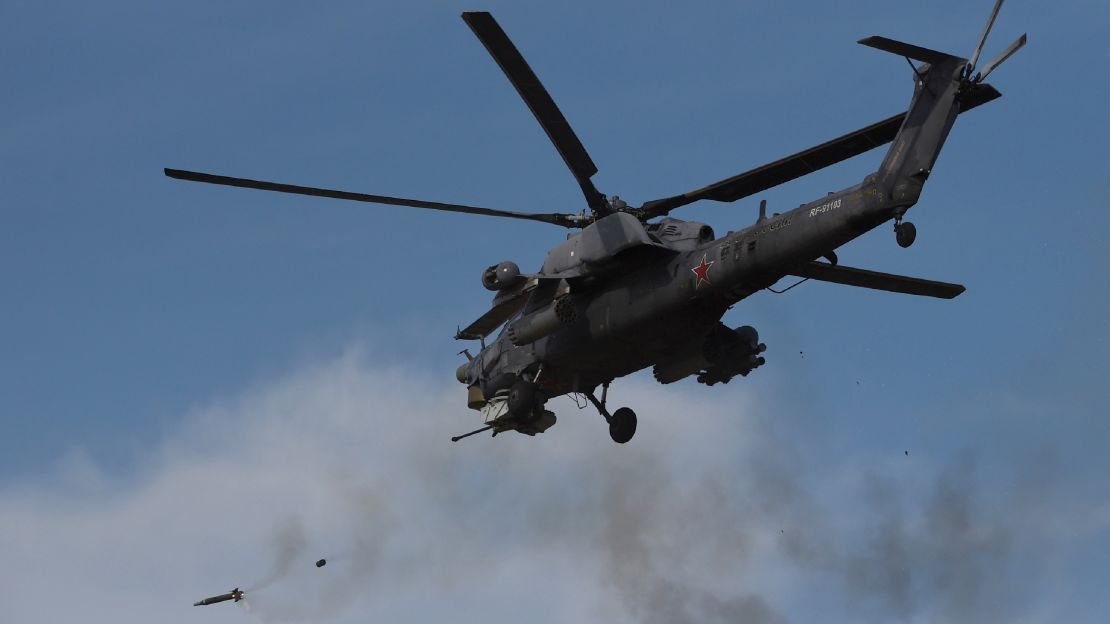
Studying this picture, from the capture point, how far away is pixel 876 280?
42844 mm

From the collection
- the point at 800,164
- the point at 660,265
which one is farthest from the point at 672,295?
the point at 800,164

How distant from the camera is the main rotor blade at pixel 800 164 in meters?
36.8

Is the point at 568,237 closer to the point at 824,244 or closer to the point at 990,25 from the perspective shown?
the point at 824,244

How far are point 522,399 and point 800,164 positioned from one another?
8825mm

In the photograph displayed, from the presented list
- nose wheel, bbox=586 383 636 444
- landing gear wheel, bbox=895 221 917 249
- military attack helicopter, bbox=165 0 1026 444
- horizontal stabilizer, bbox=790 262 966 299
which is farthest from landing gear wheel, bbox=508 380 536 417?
landing gear wheel, bbox=895 221 917 249

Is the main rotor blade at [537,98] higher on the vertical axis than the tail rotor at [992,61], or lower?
higher

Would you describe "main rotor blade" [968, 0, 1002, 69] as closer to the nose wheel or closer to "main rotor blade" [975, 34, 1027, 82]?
"main rotor blade" [975, 34, 1027, 82]

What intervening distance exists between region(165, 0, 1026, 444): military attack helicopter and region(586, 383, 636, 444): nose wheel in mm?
40

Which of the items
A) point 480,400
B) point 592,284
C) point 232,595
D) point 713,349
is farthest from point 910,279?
point 232,595

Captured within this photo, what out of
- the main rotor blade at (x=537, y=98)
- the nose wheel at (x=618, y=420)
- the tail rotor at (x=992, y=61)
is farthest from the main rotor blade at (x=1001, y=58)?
the nose wheel at (x=618, y=420)

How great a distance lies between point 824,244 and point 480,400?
11.2 meters

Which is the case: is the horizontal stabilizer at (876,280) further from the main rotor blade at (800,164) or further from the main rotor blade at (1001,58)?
the main rotor blade at (1001,58)

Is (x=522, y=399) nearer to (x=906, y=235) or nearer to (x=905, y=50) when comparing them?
(x=906, y=235)

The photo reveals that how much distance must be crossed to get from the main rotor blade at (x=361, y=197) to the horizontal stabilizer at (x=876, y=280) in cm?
551
